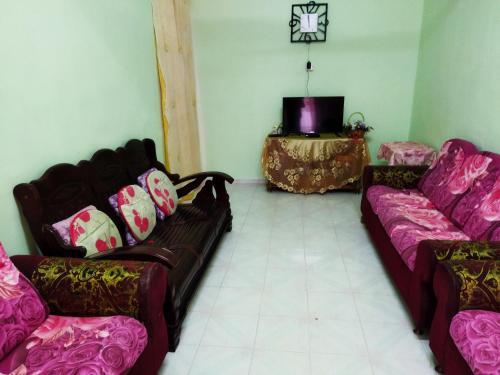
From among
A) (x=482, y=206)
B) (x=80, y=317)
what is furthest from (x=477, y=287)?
(x=80, y=317)

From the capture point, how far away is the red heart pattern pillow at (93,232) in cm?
172

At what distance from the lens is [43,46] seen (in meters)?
1.79

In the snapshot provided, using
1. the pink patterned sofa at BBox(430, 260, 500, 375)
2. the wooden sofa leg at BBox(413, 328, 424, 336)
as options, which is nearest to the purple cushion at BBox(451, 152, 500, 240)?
the pink patterned sofa at BBox(430, 260, 500, 375)

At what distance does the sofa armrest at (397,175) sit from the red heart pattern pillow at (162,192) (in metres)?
1.75

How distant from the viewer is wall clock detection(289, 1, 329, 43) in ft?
12.8

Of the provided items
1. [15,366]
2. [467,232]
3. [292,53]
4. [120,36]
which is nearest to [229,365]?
[15,366]

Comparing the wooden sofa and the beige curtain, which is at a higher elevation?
the beige curtain

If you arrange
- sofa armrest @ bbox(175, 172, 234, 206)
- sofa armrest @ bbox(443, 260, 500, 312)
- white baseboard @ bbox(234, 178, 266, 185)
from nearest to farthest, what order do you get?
sofa armrest @ bbox(443, 260, 500, 312)
sofa armrest @ bbox(175, 172, 234, 206)
white baseboard @ bbox(234, 178, 266, 185)

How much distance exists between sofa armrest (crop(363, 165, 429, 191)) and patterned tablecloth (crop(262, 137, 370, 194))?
97 cm

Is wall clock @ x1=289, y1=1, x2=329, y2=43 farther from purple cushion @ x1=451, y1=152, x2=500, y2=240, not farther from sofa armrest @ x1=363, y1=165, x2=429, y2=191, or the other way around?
purple cushion @ x1=451, y1=152, x2=500, y2=240

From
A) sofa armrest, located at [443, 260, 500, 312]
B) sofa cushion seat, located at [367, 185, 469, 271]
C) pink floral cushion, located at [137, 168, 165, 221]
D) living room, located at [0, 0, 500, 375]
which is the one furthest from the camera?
pink floral cushion, located at [137, 168, 165, 221]

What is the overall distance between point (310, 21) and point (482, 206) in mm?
2936

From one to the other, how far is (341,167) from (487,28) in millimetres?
1929

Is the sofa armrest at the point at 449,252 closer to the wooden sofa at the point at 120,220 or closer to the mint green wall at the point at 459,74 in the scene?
the mint green wall at the point at 459,74
